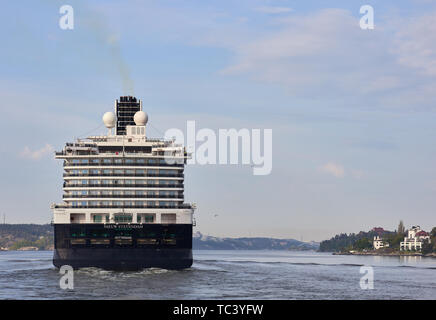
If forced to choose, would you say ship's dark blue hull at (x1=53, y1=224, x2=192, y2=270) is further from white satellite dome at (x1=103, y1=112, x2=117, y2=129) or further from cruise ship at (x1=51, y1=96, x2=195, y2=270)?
white satellite dome at (x1=103, y1=112, x2=117, y2=129)

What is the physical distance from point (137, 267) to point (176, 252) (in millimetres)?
6001

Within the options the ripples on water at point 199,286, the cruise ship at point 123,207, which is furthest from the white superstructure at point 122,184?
the ripples on water at point 199,286

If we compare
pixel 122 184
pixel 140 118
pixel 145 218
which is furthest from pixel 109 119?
pixel 145 218

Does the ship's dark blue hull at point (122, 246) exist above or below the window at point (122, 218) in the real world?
below

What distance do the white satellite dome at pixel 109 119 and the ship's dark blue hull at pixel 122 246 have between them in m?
23.8

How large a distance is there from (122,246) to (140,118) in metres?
27.1

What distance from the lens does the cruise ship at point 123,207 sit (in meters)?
101

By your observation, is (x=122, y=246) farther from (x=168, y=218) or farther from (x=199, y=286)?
(x=199, y=286)

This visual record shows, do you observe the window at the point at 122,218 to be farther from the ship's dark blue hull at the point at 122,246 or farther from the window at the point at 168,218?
the window at the point at 168,218

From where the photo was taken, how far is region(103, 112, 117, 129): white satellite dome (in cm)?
12162

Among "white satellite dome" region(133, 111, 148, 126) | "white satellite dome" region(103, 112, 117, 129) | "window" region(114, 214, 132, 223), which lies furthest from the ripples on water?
"white satellite dome" region(103, 112, 117, 129)

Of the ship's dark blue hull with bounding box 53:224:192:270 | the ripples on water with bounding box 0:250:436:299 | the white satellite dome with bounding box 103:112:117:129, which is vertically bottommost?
the ripples on water with bounding box 0:250:436:299

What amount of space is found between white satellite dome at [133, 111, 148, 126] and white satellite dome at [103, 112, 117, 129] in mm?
3871
